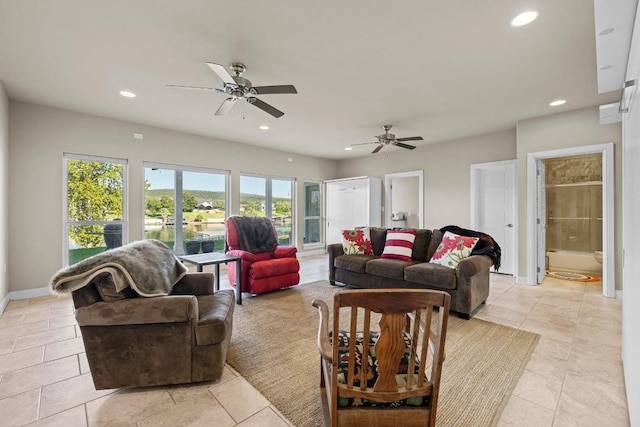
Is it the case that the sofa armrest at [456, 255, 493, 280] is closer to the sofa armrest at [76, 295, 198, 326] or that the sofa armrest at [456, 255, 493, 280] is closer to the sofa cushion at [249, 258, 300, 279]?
the sofa cushion at [249, 258, 300, 279]

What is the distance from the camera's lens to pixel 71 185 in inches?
169

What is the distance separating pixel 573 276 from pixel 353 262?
4.22 meters

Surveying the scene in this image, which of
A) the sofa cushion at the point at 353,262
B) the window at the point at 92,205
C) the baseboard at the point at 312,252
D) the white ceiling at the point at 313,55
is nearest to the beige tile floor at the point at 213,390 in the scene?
the window at the point at 92,205

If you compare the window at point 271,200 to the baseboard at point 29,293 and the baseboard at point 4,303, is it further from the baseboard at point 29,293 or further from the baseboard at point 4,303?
the baseboard at point 4,303

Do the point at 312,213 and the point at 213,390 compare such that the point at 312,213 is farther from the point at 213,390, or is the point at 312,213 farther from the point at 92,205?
the point at 213,390

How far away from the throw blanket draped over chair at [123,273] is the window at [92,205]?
299cm

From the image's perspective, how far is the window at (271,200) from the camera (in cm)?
636

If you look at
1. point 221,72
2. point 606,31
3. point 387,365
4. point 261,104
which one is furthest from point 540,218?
point 221,72

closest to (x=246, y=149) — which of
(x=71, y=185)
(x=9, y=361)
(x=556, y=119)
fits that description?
(x=71, y=185)

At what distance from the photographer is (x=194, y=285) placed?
2482mm

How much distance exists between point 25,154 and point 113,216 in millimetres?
1321

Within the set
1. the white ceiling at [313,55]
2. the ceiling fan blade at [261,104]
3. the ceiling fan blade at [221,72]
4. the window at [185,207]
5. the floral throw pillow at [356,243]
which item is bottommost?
the floral throw pillow at [356,243]

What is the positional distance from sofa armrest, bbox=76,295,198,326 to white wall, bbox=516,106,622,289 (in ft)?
16.2

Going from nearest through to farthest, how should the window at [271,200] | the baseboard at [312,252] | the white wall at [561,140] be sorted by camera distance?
the white wall at [561,140], the window at [271,200], the baseboard at [312,252]
